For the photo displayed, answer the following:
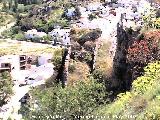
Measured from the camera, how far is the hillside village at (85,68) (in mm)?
11625

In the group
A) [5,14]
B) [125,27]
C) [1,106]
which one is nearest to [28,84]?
[1,106]

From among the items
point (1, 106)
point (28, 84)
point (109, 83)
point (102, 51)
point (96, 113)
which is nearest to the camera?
point (96, 113)

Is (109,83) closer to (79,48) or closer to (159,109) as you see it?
(79,48)

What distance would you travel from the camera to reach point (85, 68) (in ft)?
80.1

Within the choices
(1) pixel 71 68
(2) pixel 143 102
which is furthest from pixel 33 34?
(2) pixel 143 102

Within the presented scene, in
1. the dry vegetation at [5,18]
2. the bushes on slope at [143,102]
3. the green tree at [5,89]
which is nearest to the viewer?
the bushes on slope at [143,102]

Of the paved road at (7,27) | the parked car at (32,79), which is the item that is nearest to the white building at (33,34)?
the paved road at (7,27)

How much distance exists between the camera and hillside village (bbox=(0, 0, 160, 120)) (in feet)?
38.1

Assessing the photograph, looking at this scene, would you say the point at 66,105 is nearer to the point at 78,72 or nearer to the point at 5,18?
the point at 78,72

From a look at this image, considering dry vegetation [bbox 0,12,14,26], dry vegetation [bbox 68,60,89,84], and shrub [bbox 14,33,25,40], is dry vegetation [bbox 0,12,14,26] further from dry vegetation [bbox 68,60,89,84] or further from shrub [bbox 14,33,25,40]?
dry vegetation [bbox 68,60,89,84]

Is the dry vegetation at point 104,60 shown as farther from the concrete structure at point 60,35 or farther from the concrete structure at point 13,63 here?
the concrete structure at point 60,35

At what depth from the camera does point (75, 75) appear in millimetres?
23281

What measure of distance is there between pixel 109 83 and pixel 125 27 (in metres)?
3.24

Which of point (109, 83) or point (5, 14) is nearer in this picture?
point (109, 83)
